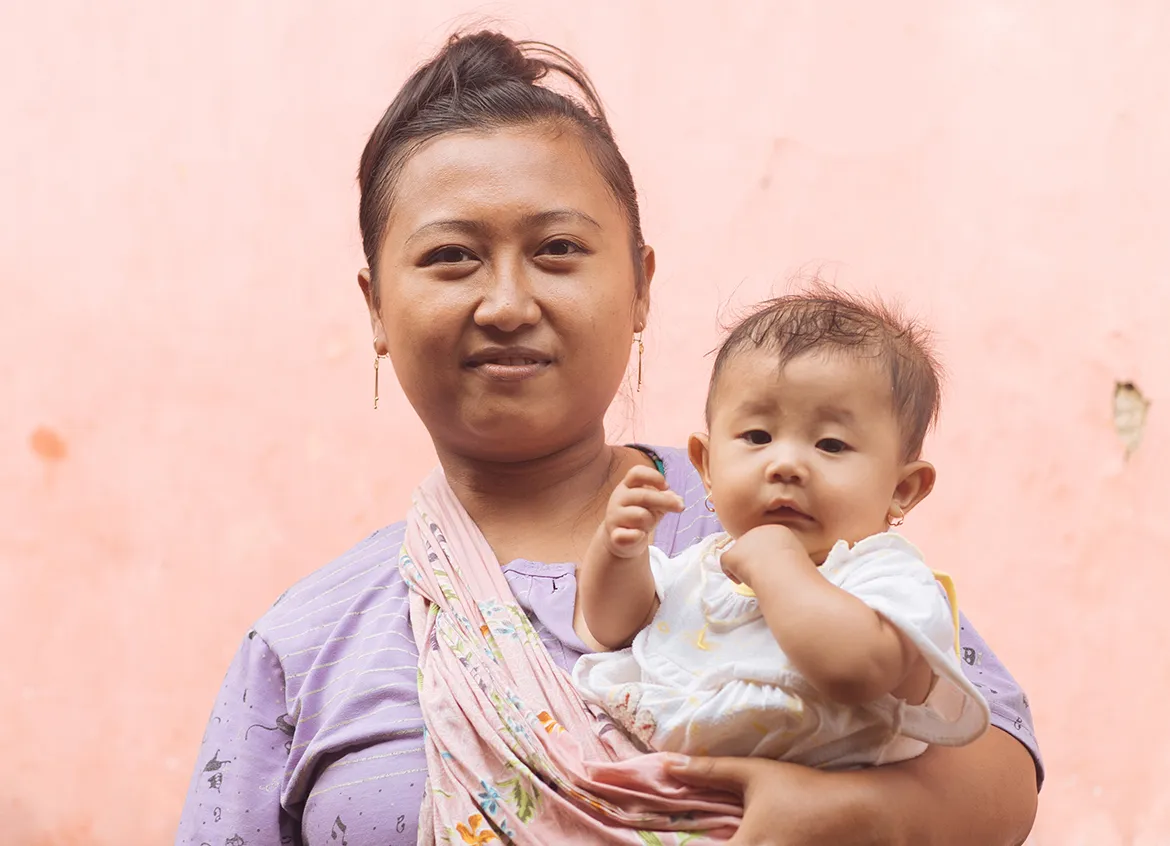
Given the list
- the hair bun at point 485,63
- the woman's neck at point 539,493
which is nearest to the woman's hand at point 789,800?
the woman's neck at point 539,493

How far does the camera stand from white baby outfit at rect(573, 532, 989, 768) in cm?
147

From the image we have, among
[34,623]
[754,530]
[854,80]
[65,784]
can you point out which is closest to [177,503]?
[34,623]

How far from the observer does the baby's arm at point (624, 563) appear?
1.60m

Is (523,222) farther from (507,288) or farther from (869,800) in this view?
(869,800)

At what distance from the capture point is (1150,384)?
10.2 ft

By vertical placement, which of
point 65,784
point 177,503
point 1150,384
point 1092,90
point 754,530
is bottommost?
point 65,784

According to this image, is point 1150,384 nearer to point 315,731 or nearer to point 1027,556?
point 1027,556

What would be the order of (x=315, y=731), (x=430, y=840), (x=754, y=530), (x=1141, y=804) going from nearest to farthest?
1. (x=754, y=530)
2. (x=430, y=840)
3. (x=315, y=731)
4. (x=1141, y=804)

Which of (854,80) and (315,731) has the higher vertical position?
(854,80)

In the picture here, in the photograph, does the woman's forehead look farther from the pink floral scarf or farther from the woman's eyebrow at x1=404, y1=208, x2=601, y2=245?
the pink floral scarf

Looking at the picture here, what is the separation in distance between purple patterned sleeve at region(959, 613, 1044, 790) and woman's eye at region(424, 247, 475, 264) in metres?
0.77

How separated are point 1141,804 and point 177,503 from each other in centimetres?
211

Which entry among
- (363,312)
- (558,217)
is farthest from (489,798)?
(363,312)

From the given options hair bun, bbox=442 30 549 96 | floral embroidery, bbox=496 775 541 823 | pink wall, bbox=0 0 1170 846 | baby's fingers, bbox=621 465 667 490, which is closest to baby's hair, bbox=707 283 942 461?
baby's fingers, bbox=621 465 667 490
